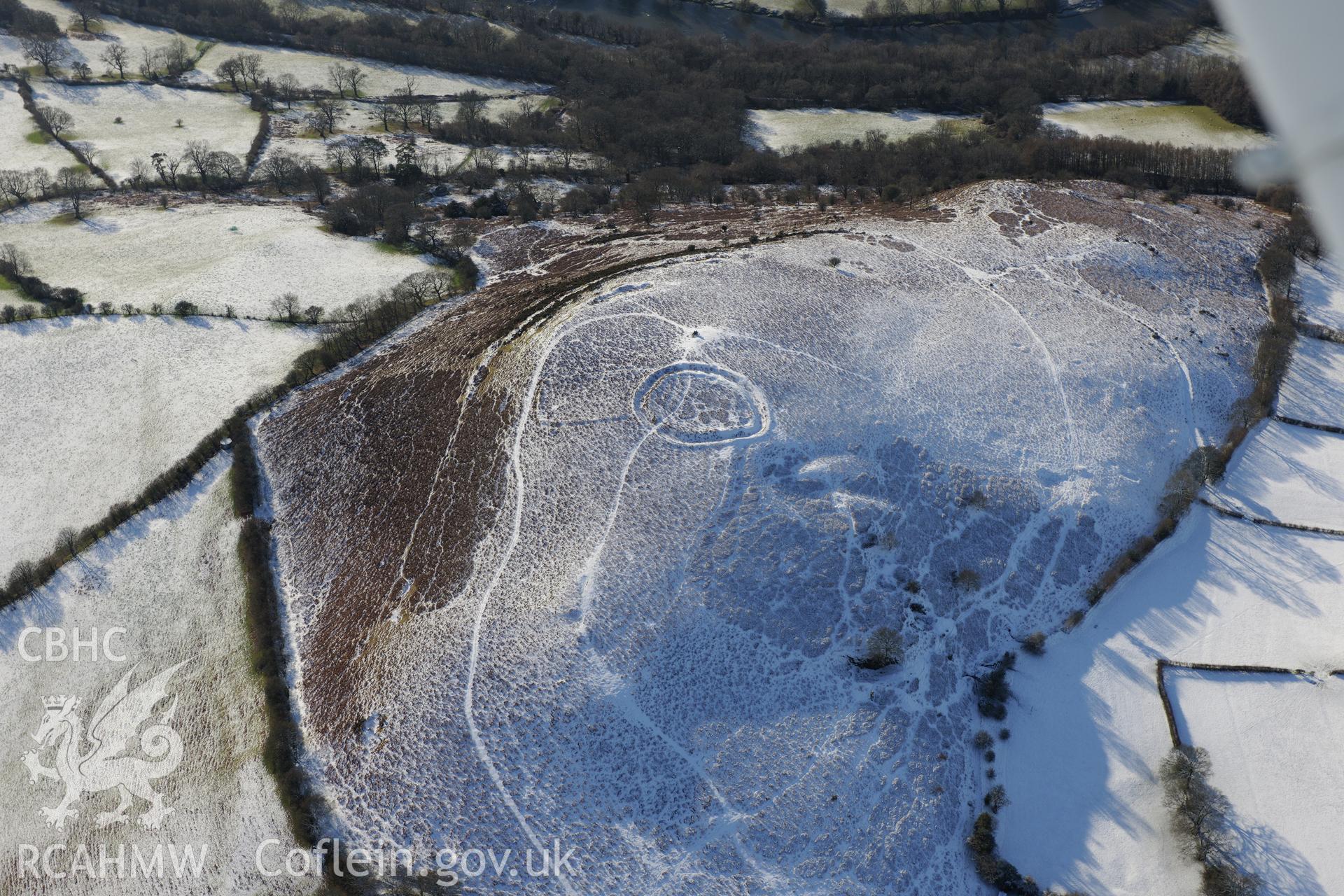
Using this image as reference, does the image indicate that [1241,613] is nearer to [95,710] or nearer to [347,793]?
[347,793]

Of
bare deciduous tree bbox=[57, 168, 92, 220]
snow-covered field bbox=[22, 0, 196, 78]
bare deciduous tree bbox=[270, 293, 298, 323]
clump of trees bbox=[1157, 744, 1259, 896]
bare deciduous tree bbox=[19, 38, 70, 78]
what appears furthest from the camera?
snow-covered field bbox=[22, 0, 196, 78]

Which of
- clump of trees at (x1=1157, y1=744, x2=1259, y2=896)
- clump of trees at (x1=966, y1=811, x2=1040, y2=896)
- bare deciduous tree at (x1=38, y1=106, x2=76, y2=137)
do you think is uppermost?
bare deciduous tree at (x1=38, y1=106, x2=76, y2=137)

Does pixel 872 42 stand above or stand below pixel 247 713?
above

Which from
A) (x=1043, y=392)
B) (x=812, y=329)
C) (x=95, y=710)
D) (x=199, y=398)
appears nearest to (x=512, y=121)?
(x=199, y=398)

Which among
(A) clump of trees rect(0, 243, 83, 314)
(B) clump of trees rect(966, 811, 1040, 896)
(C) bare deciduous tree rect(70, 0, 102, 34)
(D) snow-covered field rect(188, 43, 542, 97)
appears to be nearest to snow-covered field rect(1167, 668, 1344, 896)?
(B) clump of trees rect(966, 811, 1040, 896)

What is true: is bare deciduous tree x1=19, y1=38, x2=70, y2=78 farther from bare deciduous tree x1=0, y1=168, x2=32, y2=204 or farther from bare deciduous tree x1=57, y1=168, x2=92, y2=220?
bare deciduous tree x1=0, y1=168, x2=32, y2=204

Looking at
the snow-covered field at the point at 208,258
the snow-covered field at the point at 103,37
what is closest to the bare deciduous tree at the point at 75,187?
the snow-covered field at the point at 208,258

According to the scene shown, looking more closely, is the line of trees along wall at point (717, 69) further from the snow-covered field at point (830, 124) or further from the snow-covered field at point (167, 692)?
the snow-covered field at point (167, 692)

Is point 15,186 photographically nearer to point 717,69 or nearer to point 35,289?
point 35,289
